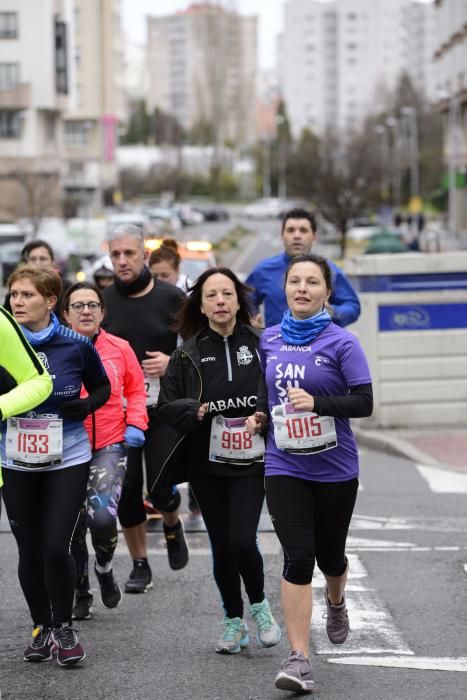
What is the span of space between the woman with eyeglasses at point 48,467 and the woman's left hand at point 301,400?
105 cm

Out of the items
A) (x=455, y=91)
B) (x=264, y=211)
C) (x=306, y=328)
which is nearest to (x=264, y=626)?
(x=306, y=328)

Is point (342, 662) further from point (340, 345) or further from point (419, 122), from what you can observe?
point (419, 122)

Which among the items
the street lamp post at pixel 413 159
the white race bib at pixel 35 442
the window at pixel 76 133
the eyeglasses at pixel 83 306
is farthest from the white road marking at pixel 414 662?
the window at pixel 76 133

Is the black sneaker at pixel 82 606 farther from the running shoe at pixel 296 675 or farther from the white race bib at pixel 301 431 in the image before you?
the white race bib at pixel 301 431

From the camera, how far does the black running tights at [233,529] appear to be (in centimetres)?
612

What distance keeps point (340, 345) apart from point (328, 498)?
2.14 feet

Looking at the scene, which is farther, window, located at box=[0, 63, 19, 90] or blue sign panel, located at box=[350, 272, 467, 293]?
window, located at box=[0, 63, 19, 90]

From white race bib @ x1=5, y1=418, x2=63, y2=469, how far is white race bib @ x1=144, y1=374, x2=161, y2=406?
1650mm

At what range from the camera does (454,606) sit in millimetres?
7391

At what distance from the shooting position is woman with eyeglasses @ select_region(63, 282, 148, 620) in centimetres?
664

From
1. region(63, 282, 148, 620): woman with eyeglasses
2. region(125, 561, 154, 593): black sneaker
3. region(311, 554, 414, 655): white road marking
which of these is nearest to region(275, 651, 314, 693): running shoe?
region(311, 554, 414, 655): white road marking

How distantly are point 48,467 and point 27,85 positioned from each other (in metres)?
73.1

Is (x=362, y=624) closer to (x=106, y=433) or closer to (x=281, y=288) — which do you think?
(x=106, y=433)

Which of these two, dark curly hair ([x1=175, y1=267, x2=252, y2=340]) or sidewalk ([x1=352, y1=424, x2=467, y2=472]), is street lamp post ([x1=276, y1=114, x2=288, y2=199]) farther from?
dark curly hair ([x1=175, y1=267, x2=252, y2=340])
